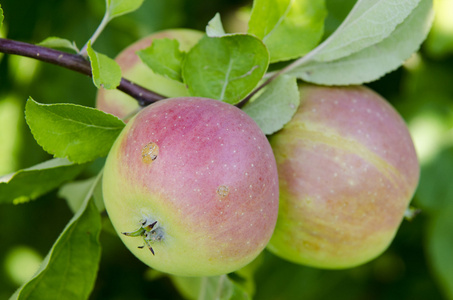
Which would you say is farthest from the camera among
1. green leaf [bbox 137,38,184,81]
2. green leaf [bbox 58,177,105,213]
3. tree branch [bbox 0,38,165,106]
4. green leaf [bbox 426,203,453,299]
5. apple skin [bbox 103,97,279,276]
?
green leaf [bbox 426,203,453,299]

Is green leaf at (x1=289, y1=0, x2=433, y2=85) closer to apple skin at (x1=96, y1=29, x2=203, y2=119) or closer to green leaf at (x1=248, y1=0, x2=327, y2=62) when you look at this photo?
green leaf at (x1=248, y1=0, x2=327, y2=62)

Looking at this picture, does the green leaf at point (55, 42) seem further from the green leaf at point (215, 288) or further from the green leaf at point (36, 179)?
the green leaf at point (215, 288)

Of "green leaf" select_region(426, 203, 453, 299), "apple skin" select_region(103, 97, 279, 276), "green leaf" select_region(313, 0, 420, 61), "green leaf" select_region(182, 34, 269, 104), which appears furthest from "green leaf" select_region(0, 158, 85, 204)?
"green leaf" select_region(426, 203, 453, 299)

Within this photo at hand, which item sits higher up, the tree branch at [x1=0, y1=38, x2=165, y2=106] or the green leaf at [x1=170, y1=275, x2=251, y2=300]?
the tree branch at [x1=0, y1=38, x2=165, y2=106]

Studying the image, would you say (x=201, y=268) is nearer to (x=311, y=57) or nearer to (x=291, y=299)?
(x=311, y=57)

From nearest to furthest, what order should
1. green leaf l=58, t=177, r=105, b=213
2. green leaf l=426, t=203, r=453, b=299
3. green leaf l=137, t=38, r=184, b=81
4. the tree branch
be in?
1. the tree branch
2. green leaf l=137, t=38, r=184, b=81
3. green leaf l=58, t=177, r=105, b=213
4. green leaf l=426, t=203, r=453, b=299

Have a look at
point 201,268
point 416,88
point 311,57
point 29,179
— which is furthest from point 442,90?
point 29,179
